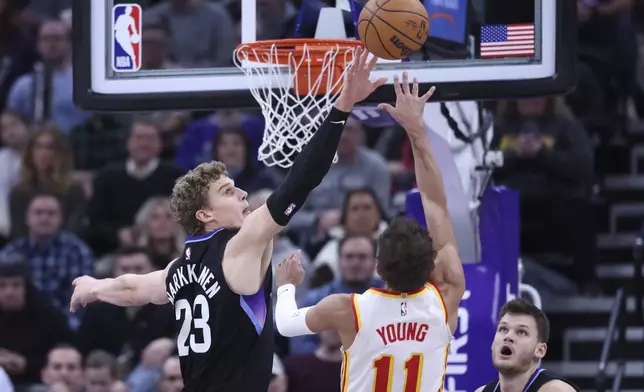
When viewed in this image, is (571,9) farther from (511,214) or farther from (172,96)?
(172,96)

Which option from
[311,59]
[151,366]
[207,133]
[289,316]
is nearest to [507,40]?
[311,59]

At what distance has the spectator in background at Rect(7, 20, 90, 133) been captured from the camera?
38.6 feet

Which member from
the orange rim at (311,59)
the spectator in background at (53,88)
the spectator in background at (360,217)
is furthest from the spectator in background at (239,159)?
the orange rim at (311,59)

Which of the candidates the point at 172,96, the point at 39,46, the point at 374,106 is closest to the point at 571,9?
the point at 374,106

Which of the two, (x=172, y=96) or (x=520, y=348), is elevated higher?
(x=172, y=96)

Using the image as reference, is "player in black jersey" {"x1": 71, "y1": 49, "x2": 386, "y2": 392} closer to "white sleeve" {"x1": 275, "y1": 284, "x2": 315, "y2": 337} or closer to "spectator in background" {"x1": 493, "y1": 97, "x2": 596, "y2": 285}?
"white sleeve" {"x1": 275, "y1": 284, "x2": 315, "y2": 337}

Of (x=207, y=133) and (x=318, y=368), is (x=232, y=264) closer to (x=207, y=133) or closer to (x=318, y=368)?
(x=318, y=368)

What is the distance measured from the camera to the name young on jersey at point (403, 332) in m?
6.02

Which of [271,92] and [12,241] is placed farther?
[12,241]

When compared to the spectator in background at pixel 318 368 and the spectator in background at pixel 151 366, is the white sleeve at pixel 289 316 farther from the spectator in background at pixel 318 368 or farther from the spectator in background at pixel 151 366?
the spectator in background at pixel 151 366

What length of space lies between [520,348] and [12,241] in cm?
545

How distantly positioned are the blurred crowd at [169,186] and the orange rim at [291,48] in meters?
1.33

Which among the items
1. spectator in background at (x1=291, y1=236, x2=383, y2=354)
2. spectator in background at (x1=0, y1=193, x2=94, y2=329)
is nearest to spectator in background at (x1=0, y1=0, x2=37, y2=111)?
spectator in background at (x1=0, y1=193, x2=94, y2=329)

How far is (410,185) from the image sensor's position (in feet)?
36.6
